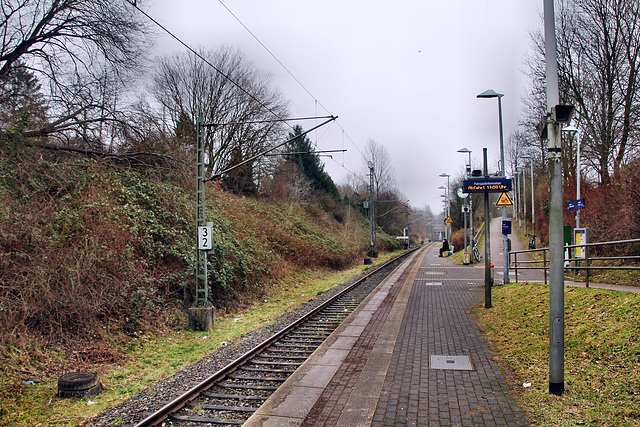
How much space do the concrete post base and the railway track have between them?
2.19 m

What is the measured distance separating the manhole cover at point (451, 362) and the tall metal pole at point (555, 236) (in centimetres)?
170

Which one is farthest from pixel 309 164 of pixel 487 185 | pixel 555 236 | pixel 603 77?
pixel 555 236

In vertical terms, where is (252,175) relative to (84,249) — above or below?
above

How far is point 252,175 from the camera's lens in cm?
3728

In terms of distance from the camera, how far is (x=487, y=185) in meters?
13.0

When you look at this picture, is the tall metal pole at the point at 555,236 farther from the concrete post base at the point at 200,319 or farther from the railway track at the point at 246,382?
the concrete post base at the point at 200,319

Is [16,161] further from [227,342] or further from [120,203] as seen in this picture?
[227,342]

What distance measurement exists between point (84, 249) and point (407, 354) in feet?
24.5

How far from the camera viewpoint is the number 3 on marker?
1219cm

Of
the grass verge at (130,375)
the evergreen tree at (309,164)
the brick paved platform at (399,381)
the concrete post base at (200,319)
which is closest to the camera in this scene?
the brick paved platform at (399,381)

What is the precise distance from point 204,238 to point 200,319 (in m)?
2.13

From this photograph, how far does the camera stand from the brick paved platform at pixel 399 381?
557cm

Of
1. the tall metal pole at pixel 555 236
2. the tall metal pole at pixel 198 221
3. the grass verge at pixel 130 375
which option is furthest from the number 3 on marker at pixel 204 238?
the tall metal pole at pixel 555 236

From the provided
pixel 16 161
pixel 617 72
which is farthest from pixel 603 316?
pixel 617 72
